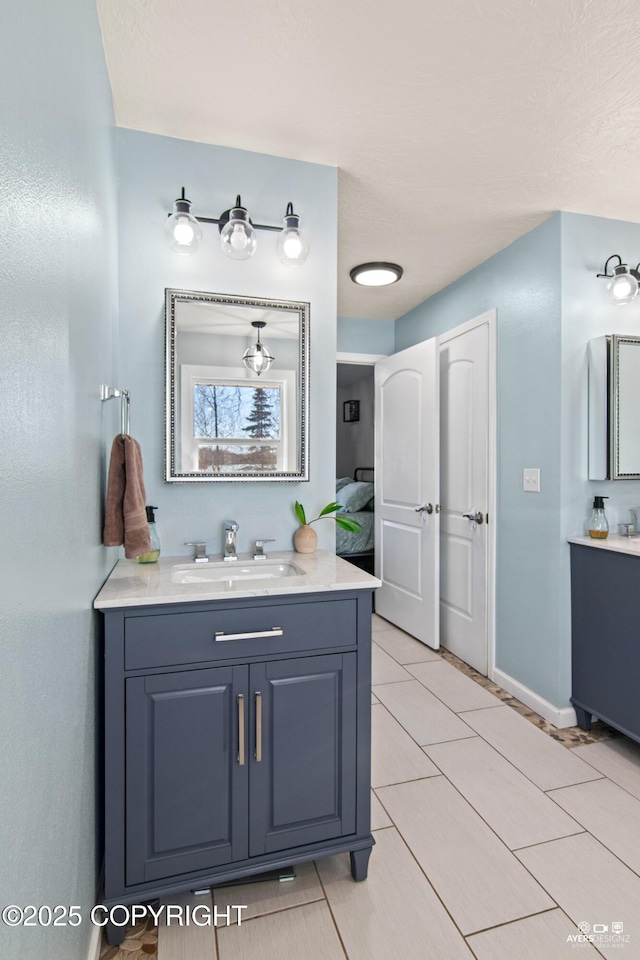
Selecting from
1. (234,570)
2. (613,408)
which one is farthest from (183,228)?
(613,408)

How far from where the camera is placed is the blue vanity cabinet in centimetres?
132

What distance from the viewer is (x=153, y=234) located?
1.87 metres

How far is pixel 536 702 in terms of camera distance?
8.34ft

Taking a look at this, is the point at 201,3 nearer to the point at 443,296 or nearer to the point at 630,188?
the point at 630,188

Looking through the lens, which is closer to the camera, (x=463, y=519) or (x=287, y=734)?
(x=287, y=734)

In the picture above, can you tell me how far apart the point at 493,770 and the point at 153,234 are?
2.49m

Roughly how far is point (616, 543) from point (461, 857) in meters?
1.41

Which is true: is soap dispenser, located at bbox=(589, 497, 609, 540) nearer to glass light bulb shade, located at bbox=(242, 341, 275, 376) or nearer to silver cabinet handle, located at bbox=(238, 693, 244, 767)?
glass light bulb shade, located at bbox=(242, 341, 275, 376)

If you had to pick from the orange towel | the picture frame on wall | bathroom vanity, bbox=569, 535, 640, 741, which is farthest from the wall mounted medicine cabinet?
the picture frame on wall

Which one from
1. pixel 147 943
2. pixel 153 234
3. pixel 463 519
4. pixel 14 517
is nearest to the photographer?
pixel 14 517

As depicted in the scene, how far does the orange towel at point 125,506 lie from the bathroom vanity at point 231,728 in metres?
0.13

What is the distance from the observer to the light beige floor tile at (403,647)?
324 cm

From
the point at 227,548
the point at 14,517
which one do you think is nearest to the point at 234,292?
the point at 227,548

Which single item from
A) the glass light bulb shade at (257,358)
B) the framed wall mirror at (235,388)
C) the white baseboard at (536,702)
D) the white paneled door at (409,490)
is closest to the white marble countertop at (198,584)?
the framed wall mirror at (235,388)
